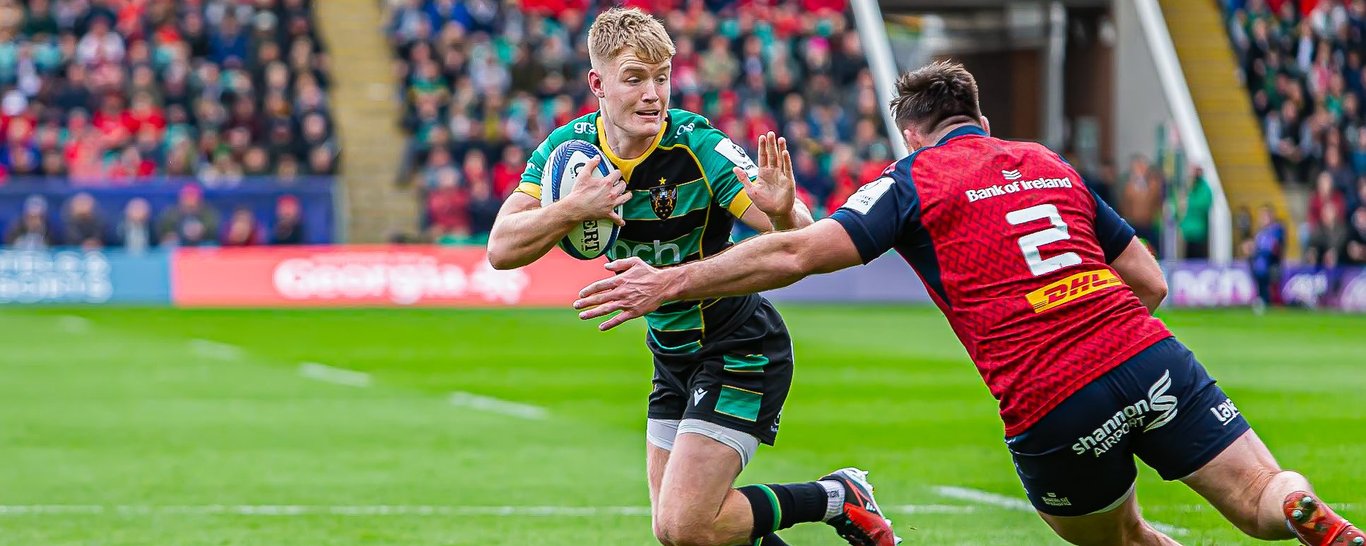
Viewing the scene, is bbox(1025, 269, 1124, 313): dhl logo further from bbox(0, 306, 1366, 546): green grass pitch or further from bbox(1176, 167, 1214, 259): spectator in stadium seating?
bbox(1176, 167, 1214, 259): spectator in stadium seating

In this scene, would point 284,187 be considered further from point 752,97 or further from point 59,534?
point 59,534

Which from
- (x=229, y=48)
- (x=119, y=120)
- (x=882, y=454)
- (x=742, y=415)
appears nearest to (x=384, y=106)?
(x=229, y=48)

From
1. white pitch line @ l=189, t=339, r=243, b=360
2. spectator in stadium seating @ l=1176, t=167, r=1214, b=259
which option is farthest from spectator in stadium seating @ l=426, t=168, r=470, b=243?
spectator in stadium seating @ l=1176, t=167, r=1214, b=259

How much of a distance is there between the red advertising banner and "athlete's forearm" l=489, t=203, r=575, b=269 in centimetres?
1935

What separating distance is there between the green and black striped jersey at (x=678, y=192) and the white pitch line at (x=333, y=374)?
393 inches

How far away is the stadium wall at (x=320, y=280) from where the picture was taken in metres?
25.6

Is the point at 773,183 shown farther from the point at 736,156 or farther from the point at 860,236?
the point at 860,236

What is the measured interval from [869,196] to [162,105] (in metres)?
24.5

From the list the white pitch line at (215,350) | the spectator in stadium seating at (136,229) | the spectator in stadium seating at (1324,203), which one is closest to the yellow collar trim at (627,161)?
the white pitch line at (215,350)

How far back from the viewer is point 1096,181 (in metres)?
29.8

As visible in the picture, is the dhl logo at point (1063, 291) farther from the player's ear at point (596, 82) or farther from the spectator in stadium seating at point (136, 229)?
the spectator in stadium seating at point (136, 229)

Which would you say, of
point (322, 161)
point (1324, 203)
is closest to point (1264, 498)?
point (1324, 203)

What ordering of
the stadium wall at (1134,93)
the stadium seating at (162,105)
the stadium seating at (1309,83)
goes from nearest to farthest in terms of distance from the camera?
the stadium seating at (162,105)
the stadium seating at (1309,83)
the stadium wall at (1134,93)

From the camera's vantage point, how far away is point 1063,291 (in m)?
5.55
